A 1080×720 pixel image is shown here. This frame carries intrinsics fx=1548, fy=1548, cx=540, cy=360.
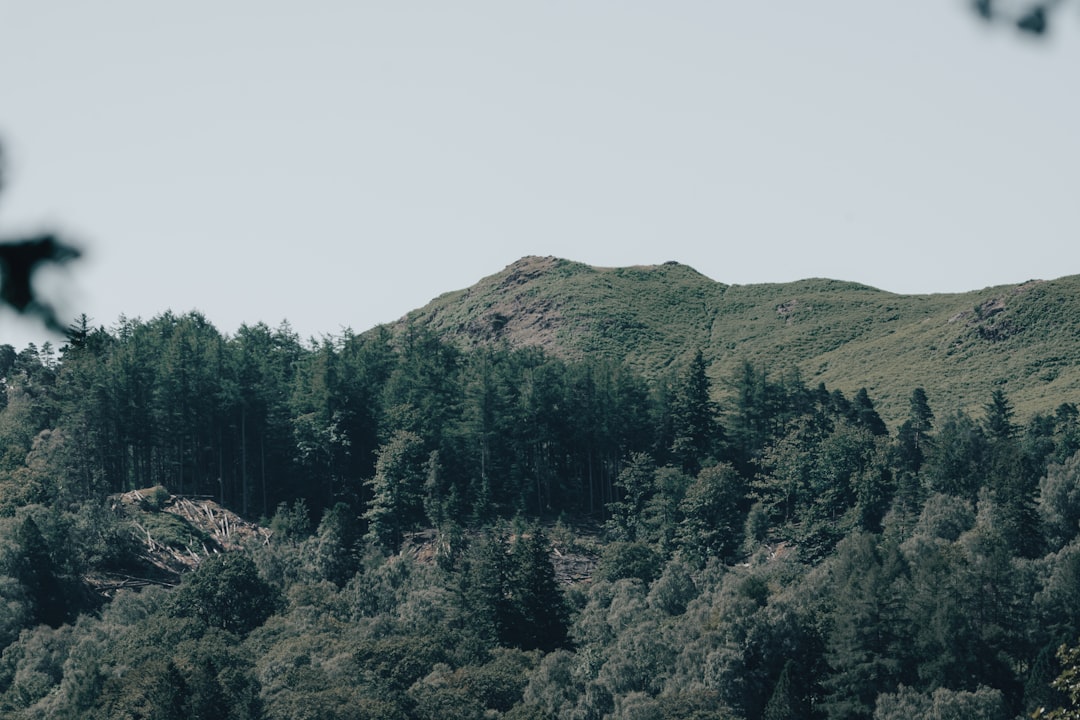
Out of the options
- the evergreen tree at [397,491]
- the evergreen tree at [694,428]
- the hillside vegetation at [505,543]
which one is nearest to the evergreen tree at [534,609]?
the hillside vegetation at [505,543]

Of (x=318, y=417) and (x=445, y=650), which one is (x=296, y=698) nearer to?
(x=445, y=650)

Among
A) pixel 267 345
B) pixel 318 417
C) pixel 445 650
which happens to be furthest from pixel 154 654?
pixel 267 345

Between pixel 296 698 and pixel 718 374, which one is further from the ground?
pixel 718 374

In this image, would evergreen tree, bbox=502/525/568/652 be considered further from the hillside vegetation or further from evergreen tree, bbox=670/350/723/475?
evergreen tree, bbox=670/350/723/475

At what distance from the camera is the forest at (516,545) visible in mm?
88188

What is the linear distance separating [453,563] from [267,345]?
183ft

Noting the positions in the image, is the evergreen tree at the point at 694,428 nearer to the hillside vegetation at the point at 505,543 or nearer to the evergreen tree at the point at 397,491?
the hillside vegetation at the point at 505,543

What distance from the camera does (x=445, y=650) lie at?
92000 mm

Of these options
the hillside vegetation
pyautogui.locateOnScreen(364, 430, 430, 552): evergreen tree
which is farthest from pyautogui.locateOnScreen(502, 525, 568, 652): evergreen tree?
pyautogui.locateOnScreen(364, 430, 430, 552): evergreen tree

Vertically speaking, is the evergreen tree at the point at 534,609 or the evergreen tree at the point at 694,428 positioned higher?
the evergreen tree at the point at 694,428

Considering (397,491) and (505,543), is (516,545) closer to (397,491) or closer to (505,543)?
(505,543)

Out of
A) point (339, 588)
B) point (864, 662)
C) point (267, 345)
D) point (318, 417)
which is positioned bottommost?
point (864, 662)

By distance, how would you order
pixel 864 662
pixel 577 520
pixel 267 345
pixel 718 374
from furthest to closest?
pixel 718 374 < pixel 267 345 < pixel 577 520 < pixel 864 662

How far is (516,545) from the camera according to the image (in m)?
103
